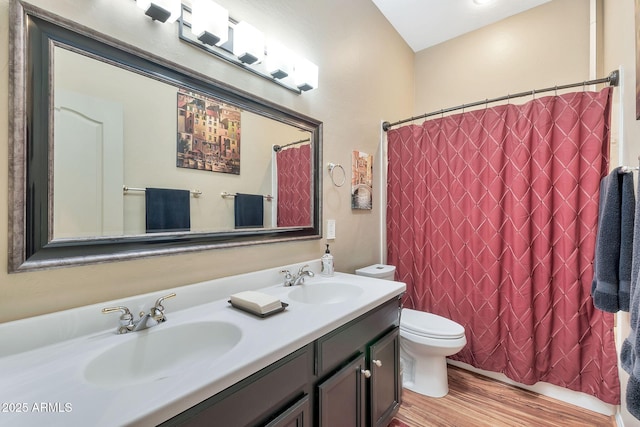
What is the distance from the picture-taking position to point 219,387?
65cm

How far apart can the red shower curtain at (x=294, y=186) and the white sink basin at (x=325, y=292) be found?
0.38 meters

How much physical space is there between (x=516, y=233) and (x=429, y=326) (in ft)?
2.75

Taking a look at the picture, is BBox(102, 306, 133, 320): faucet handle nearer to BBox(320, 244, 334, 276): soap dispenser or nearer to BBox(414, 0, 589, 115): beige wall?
BBox(320, 244, 334, 276): soap dispenser

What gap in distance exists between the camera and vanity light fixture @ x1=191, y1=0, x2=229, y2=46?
111 cm

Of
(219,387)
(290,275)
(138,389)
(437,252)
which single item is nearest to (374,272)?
(437,252)

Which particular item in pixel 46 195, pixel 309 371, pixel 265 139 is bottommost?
pixel 309 371

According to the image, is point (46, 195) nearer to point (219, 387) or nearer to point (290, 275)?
point (219, 387)

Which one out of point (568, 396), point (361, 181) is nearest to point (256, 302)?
point (361, 181)

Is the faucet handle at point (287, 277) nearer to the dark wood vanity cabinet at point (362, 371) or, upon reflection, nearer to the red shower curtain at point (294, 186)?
the red shower curtain at point (294, 186)

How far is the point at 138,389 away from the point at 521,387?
231cm

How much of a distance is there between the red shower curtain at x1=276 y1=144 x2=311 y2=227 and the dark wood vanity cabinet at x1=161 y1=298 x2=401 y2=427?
0.69m

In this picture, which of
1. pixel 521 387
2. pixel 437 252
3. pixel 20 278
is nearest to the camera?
pixel 20 278

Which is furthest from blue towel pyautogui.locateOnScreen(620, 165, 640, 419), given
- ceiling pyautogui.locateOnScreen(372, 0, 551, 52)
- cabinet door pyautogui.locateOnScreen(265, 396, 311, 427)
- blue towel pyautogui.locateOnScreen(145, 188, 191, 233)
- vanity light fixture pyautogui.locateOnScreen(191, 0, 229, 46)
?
ceiling pyautogui.locateOnScreen(372, 0, 551, 52)

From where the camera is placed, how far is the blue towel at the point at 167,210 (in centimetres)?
105
